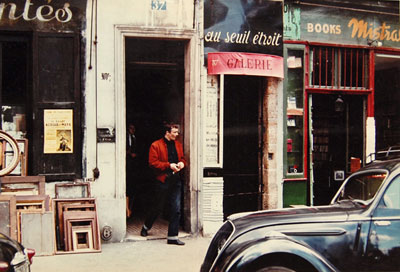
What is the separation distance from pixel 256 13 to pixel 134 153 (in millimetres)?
4029

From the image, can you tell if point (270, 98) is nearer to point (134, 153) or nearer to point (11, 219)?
point (134, 153)

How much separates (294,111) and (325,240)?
6303 millimetres

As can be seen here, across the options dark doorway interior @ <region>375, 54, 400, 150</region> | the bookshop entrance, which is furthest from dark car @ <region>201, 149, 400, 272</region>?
dark doorway interior @ <region>375, 54, 400, 150</region>

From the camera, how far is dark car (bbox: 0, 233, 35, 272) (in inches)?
170

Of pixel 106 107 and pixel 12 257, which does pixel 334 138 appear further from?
pixel 12 257

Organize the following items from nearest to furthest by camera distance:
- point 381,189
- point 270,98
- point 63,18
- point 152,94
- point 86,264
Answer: point 381,189, point 86,264, point 63,18, point 270,98, point 152,94

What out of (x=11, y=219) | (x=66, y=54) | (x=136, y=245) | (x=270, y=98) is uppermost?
(x=66, y=54)

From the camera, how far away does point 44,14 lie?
962cm

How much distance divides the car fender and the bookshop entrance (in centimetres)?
684

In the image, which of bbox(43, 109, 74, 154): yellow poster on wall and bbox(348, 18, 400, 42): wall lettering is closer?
bbox(43, 109, 74, 154): yellow poster on wall

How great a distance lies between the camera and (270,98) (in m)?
11.2

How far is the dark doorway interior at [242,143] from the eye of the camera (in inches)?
435

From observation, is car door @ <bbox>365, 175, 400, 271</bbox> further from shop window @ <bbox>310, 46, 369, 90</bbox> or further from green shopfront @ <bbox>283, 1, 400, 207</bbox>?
shop window @ <bbox>310, 46, 369, 90</bbox>

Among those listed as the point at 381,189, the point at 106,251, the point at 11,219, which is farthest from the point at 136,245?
the point at 381,189
